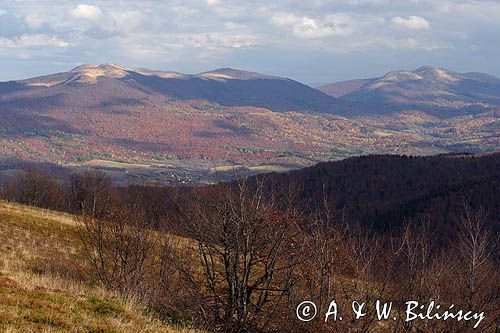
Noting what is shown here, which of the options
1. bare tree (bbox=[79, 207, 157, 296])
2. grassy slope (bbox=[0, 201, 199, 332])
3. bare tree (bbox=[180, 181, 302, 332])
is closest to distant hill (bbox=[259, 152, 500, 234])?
bare tree (bbox=[79, 207, 157, 296])

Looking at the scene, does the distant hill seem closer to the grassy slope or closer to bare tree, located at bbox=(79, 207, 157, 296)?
bare tree, located at bbox=(79, 207, 157, 296)

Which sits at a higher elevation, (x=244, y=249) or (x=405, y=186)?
(x=244, y=249)

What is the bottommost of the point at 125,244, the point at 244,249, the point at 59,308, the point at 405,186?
the point at 405,186

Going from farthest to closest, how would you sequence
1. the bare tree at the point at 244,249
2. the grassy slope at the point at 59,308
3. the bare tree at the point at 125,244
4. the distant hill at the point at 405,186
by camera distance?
the distant hill at the point at 405,186, the bare tree at the point at 125,244, the bare tree at the point at 244,249, the grassy slope at the point at 59,308

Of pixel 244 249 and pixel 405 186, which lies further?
pixel 405 186

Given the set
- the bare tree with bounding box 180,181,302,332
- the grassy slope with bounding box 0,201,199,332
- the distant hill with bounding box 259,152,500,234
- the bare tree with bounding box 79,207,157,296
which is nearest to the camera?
the grassy slope with bounding box 0,201,199,332

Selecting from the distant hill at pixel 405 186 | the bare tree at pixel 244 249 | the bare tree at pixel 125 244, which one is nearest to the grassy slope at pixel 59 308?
the bare tree at pixel 125 244

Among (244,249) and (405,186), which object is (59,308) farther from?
(405,186)

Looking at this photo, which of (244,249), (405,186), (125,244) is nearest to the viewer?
(244,249)

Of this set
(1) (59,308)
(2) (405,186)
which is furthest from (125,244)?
(2) (405,186)

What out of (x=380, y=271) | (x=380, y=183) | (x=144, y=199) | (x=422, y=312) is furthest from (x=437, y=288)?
(x=380, y=183)

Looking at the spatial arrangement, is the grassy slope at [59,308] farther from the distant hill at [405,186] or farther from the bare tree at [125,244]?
the distant hill at [405,186]

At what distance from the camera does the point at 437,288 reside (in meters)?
21.1

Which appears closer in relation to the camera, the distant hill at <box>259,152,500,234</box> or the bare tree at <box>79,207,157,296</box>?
the bare tree at <box>79,207,157,296</box>
